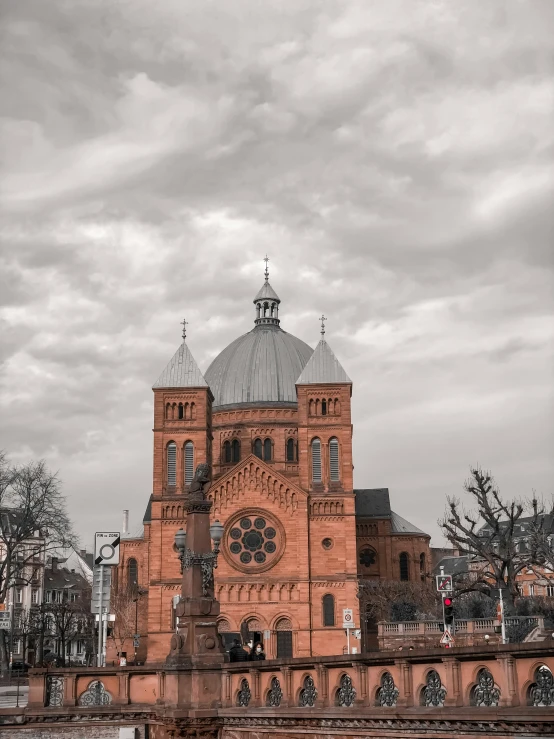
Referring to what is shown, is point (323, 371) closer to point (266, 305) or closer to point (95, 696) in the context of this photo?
point (266, 305)

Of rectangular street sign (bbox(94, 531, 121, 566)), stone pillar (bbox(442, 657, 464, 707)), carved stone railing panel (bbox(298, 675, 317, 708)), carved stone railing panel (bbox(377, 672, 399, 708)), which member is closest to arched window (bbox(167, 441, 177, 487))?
rectangular street sign (bbox(94, 531, 121, 566))

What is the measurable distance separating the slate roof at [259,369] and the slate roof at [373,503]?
1244 centimetres

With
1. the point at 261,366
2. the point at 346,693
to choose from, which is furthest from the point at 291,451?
the point at 346,693

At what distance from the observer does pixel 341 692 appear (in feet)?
49.0

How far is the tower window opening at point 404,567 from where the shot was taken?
270ft

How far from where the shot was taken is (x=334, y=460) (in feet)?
223

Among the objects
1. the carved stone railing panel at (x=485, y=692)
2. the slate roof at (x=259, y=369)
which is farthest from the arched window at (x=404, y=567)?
the carved stone railing panel at (x=485, y=692)

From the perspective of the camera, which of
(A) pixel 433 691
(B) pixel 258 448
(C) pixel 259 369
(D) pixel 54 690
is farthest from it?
(C) pixel 259 369

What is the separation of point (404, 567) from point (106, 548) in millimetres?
58225

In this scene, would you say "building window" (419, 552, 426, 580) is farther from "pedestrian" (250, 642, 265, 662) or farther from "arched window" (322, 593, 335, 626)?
"pedestrian" (250, 642, 265, 662)

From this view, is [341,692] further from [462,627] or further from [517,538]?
[517,538]

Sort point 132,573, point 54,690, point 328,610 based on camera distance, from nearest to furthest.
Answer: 1. point 54,690
2. point 328,610
3. point 132,573

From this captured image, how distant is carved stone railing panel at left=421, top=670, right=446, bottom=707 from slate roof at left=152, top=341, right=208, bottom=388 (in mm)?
58253

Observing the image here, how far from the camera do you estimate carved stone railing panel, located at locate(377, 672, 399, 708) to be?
1370 cm
